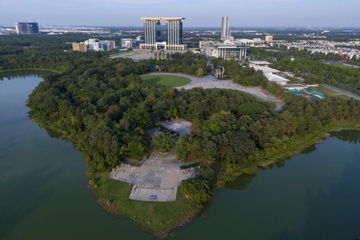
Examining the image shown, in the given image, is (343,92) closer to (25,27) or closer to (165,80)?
(165,80)

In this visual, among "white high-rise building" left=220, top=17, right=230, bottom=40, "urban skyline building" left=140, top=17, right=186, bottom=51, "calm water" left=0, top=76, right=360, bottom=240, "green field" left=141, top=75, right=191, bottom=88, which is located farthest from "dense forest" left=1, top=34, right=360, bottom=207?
"white high-rise building" left=220, top=17, right=230, bottom=40

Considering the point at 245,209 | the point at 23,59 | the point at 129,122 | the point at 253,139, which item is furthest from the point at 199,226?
the point at 23,59

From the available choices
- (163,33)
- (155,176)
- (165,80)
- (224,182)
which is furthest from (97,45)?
(224,182)

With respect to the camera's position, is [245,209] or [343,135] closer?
[245,209]

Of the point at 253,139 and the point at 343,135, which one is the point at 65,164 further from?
the point at 343,135

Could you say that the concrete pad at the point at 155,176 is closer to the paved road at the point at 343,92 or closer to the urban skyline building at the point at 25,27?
the paved road at the point at 343,92

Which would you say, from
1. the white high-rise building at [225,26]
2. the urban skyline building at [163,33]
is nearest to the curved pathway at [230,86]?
the urban skyline building at [163,33]

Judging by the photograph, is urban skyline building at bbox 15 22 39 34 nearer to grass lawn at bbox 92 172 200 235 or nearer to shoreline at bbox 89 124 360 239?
shoreline at bbox 89 124 360 239
